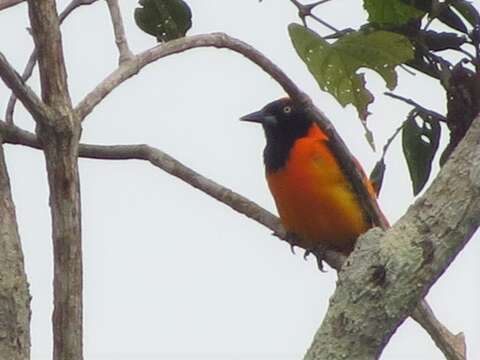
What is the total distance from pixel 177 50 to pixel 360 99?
0.57 meters

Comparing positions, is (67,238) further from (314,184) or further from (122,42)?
(314,184)

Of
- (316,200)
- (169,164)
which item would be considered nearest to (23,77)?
(169,164)

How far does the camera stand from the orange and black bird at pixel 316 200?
4.98m

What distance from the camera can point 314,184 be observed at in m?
5.03

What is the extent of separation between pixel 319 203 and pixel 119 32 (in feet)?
6.44

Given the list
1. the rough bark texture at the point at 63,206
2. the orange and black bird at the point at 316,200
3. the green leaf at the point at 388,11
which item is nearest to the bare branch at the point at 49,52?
the rough bark texture at the point at 63,206

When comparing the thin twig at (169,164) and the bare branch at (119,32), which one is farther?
the thin twig at (169,164)

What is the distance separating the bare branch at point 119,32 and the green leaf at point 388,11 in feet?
1.95

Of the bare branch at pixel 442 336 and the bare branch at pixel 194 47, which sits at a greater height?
the bare branch at pixel 194 47

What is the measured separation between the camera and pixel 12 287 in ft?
8.25

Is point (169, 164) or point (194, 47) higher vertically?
point (194, 47)

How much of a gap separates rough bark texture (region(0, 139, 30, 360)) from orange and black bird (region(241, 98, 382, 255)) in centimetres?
246

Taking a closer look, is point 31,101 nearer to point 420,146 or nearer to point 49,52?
point 49,52

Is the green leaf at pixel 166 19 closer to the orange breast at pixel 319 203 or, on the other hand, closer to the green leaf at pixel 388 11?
the green leaf at pixel 388 11
